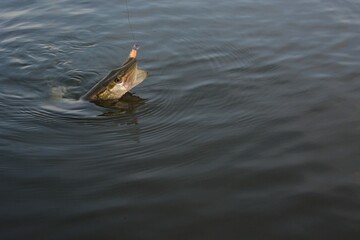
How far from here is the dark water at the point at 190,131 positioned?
3320 millimetres

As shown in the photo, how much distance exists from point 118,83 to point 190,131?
1.15 meters

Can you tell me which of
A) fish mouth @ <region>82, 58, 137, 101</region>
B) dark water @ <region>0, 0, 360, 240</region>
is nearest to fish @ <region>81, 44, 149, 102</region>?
fish mouth @ <region>82, 58, 137, 101</region>

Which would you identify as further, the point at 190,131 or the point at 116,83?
the point at 116,83

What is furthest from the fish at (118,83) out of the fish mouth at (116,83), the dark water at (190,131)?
the dark water at (190,131)

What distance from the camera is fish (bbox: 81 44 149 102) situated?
513cm

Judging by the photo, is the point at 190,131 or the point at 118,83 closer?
the point at 190,131

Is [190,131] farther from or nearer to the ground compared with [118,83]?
nearer to the ground

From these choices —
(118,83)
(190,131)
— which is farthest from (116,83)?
(190,131)

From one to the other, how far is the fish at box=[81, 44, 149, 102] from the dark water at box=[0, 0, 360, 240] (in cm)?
17

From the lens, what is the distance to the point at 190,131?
4.46 metres

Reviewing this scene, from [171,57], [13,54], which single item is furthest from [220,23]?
[13,54]

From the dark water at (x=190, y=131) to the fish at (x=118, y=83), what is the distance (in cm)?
17

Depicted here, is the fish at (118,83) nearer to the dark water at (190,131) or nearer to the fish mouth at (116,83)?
the fish mouth at (116,83)

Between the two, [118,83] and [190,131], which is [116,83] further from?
[190,131]
